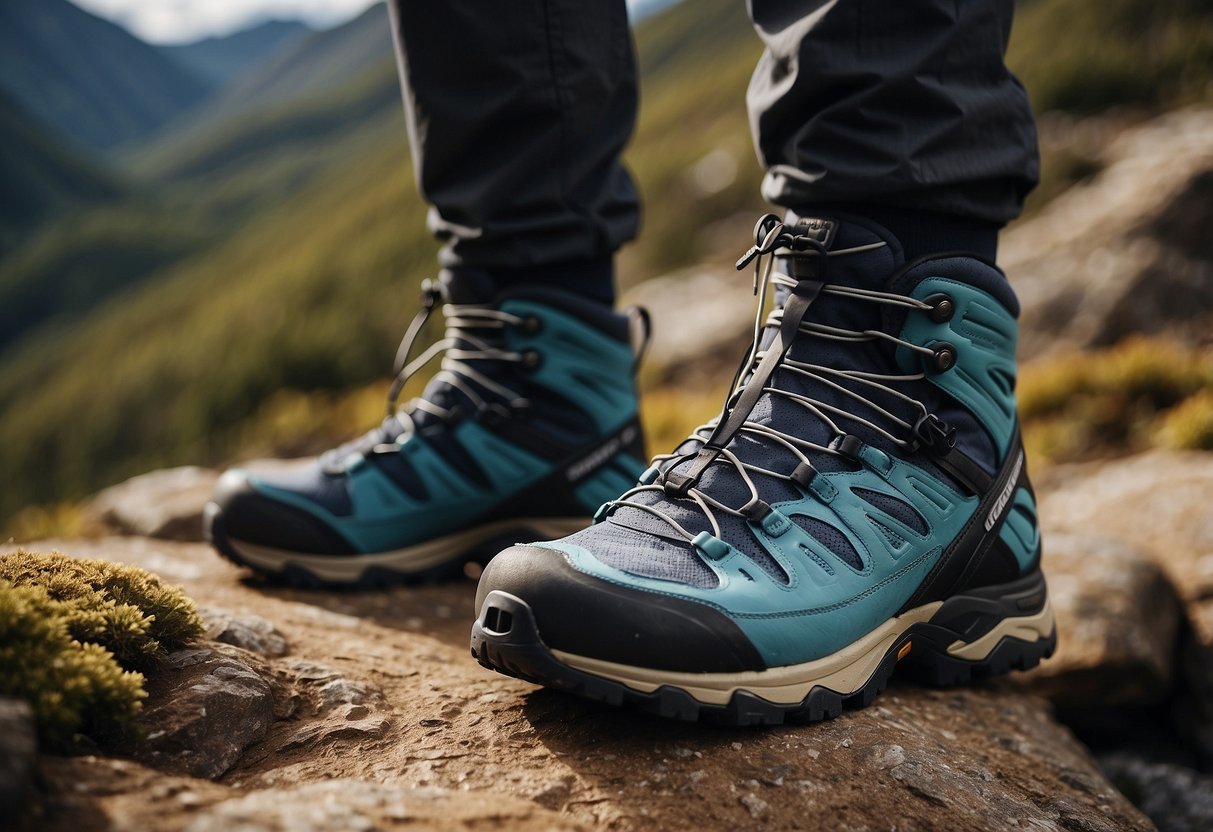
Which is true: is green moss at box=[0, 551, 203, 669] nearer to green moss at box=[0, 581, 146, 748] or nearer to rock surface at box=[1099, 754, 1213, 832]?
green moss at box=[0, 581, 146, 748]

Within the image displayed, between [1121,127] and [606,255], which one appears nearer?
[606,255]

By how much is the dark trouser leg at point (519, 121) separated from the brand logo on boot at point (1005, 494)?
3.13 ft

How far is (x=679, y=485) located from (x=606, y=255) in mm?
835

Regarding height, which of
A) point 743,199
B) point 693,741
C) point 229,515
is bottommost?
point 743,199

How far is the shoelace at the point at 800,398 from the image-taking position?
1398 millimetres

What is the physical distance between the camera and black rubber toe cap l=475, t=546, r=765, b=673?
1.17 metres

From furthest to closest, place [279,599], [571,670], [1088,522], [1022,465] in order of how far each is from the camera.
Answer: [1088,522] → [279,599] → [1022,465] → [571,670]

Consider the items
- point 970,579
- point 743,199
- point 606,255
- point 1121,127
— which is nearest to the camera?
point 970,579

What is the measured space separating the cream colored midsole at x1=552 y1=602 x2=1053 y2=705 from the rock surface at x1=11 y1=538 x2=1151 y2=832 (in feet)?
0.19

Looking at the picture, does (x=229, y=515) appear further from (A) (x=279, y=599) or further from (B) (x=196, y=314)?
(B) (x=196, y=314)

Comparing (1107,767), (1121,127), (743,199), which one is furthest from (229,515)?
(743,199)

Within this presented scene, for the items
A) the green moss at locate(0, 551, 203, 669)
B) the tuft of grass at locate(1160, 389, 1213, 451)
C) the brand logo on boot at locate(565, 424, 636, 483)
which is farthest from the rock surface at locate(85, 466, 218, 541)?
the tuft of grass at locate(1160, 389, 1213, 451)

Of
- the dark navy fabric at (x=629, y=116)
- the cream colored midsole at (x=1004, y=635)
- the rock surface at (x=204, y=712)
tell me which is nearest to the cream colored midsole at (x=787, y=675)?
the cream colored midsole at (x=1004, y=635)

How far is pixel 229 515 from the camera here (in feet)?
6.31
